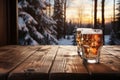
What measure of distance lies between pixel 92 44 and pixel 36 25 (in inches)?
119

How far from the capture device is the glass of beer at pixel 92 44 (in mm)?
1578

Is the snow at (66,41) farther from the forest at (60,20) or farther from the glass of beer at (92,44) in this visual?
the glass of beer at (92,44)

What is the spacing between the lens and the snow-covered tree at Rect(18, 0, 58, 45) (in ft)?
14.9

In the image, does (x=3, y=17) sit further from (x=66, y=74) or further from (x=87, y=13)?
(x=66, y=74)

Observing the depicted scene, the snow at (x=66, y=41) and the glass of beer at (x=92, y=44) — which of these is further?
the snow at (x=66, y=41)

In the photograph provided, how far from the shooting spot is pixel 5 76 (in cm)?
117

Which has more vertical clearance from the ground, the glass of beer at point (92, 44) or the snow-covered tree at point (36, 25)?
the snow-covered tree at point (36, 25)

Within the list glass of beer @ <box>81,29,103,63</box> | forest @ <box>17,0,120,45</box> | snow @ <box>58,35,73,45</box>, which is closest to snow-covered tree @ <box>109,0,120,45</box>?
forest @ <box>17,0,120,45</box>

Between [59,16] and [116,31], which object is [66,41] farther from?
[116,31]

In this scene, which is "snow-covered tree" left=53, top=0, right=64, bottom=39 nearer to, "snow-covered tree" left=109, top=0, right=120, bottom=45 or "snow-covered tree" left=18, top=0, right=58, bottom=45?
"snow-covered tree" left=18, top=0, right=58, bottom=45

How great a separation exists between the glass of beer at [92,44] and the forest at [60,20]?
2.87 metres

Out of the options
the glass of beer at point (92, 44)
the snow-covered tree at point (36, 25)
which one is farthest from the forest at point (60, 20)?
the glass of beer at point (92, 44)

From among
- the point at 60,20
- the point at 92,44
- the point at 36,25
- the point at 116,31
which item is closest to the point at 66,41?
the point at 60,20

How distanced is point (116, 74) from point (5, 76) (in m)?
0.41
